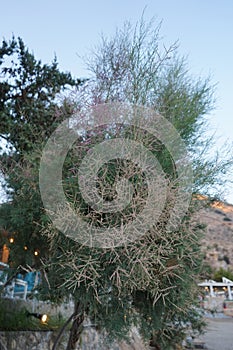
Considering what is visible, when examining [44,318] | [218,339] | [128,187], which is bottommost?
[218,339]

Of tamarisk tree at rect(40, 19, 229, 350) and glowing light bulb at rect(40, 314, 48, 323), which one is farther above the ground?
tamarisk tree at rect(40, 19, 229, 350)

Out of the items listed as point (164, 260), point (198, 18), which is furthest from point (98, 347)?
point (198, 18)

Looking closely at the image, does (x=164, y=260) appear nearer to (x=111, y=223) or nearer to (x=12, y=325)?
(x=111, y=223)

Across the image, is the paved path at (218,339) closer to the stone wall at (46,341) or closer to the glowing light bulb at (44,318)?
the stone wall at (46,341)

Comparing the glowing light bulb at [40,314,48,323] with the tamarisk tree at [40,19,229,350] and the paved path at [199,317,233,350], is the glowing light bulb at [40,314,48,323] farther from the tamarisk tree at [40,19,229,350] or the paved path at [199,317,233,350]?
the paved path at [199,317,233,350]

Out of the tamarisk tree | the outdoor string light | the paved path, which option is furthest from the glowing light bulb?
the paved path

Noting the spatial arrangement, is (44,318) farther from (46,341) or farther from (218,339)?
(218,339)

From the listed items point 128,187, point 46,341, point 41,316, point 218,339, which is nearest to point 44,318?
point 41,316

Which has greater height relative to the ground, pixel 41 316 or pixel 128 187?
pixel 128 187

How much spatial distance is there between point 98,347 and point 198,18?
15.4ft

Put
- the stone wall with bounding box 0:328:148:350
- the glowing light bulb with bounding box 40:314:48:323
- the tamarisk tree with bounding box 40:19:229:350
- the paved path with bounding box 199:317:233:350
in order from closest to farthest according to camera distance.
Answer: the tamarisk tree with bounding box 40:19:229:350, the stone wall with bounding box 0:328:148:350, the glowing light bulb with bounding box 40:314:48:323, the paved path with bounding box 199:317:233:350

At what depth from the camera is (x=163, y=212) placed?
193 cm

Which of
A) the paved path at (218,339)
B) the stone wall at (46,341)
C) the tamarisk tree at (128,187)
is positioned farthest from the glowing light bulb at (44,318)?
the paved path at (218,339)

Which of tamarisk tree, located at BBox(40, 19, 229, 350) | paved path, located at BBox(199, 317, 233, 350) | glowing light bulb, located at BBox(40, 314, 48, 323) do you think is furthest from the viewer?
paved path, located at BBox(199, 317, 233, 350)
